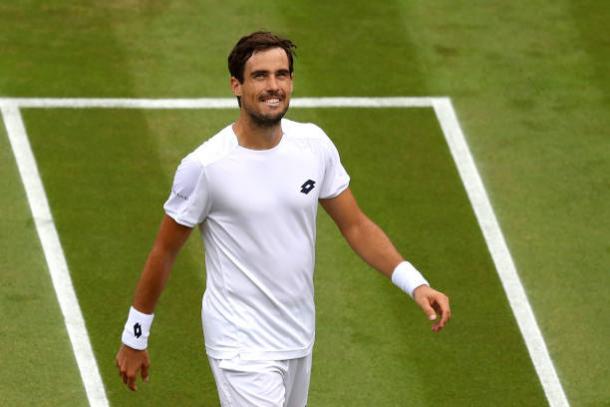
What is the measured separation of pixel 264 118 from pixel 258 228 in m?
0.55

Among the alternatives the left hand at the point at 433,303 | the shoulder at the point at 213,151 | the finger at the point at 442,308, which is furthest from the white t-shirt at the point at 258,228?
the finger at the point at 442,308

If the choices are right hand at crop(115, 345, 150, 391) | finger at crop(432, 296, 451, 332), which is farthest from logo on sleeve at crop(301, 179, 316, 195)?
right hand at crop(115, 345, 150, 391)

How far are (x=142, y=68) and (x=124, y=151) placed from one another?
3.89 ft

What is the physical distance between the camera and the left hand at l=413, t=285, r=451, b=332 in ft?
29.7

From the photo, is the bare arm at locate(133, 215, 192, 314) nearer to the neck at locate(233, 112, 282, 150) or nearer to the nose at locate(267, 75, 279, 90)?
the neck at locate(233, 112, 282, 150)

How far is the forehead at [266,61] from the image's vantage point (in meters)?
9.12

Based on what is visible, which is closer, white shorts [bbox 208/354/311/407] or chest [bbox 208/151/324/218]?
chest [bbox 208/151/324/218]

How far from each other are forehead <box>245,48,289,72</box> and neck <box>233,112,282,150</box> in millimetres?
254

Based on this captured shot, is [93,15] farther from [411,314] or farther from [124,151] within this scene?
[411,314]

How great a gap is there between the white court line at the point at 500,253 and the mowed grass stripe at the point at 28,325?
292 cm

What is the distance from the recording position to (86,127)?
553 inches

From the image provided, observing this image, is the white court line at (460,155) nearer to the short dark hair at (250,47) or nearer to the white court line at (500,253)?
the white court line at (500,253)

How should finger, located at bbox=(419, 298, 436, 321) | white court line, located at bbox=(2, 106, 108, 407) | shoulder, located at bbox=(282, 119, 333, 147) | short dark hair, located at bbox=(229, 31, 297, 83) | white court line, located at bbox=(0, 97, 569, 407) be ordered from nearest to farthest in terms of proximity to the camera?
finger, located at bbox=(419, 298, 436, 321) < short dark hair, located at bbox=(229, 31, 297, 83) < shoulder, located at bbox=(282, 119, 333, 147) < white court line, located at bbox=(2, 106, 108, 407) < white court line, located at bbox=(0, 97, 569, 407)

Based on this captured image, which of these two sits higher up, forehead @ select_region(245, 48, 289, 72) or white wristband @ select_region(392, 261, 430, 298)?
forehead @ select_region(245, 48, 289, 72)
